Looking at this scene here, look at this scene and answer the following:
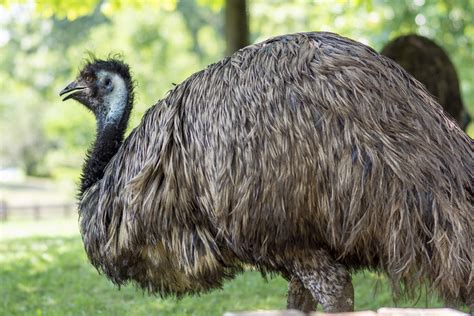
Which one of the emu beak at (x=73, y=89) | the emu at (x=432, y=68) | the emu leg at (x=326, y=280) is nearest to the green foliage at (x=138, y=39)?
the emu beak at (x=73, y=89)

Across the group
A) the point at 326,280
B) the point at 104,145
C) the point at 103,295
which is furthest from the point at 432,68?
the point at 326,280

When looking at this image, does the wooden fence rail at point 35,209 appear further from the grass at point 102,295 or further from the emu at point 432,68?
the emu at point 432,68

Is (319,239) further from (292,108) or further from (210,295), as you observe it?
(210,295)

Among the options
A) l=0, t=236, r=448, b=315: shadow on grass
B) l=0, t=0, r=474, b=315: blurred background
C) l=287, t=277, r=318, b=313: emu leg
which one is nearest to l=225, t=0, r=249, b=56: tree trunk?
l=0, t=0, r=474, b=315: blurred background

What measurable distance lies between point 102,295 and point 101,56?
6.62ft

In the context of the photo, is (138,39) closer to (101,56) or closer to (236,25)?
(236,25)

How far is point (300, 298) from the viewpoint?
512cm

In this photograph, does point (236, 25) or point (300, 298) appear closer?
point (300, 298)

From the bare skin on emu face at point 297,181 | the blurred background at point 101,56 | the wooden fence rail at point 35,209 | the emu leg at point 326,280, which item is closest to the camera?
the bare skin on emu face at point 297,181

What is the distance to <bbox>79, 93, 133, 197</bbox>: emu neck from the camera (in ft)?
17.1

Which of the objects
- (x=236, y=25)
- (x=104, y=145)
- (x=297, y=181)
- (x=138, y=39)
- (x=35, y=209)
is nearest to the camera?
(x=297, y=181)

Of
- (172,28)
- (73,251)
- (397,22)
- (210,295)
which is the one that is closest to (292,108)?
(210,295)

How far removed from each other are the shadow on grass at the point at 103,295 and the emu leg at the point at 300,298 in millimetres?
885

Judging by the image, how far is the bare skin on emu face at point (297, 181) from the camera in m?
4.24
